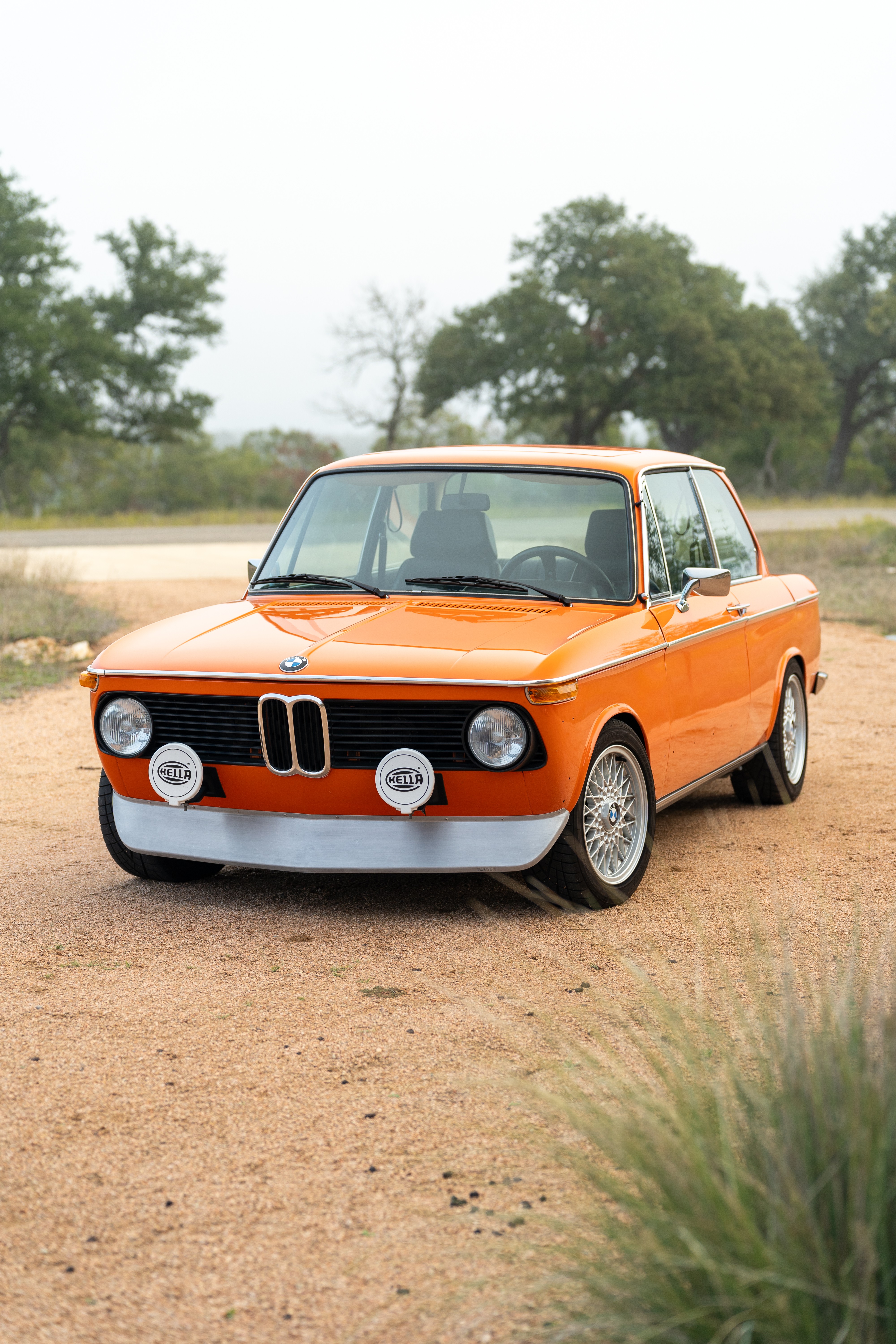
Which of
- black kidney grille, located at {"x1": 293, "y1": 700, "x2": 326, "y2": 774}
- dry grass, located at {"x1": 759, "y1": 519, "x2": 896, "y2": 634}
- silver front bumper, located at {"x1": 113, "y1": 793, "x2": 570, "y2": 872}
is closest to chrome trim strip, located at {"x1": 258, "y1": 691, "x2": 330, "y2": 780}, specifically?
black kidney grille, located at {"x1": 293, "y1": 700, "x2": 326, "y2": 774}

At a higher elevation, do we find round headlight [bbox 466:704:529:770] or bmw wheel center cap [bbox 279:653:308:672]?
bmw wheel center cap [bbox 279:653:308:672]

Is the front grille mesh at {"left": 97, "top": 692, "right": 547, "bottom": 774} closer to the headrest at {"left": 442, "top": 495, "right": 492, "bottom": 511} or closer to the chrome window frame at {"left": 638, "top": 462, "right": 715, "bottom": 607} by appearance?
the chrome window frame at {"left": 638, "top": 462, "right": 715, "bottom": 607}

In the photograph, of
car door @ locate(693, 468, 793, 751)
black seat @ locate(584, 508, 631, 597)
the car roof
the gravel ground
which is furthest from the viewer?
car door @ locate(693, 468, 793, 751)

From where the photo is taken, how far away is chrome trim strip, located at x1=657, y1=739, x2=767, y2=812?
5.65 m

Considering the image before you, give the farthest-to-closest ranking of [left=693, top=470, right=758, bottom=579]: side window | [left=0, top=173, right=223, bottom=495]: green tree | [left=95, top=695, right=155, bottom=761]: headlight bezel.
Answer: [left=0, top=173, right=223, bottom=495]: green tree
[left=693, top=470, right=758, bottom=579]: side window
[left=95, top=695, right=155, bottom=761]: headlight bezel

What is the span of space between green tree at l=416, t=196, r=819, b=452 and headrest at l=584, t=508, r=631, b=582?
44.0 metres

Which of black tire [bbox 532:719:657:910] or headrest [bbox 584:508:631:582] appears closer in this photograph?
black tire [bbox 532:719:657:910]

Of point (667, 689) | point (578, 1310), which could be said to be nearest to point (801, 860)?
point (667, 689)

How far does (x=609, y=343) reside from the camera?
49250 mm

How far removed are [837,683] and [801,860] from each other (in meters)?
Result: 5.74

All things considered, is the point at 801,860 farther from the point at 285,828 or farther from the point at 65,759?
the point at 65,759

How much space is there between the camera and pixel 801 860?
19.3 feet

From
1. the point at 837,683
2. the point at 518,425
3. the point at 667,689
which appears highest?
the point at 518,425

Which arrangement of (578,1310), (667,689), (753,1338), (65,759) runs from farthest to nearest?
(65,759)
(667,689)
(578,1310)
(753,1338)
